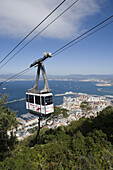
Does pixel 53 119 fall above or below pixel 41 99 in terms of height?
below

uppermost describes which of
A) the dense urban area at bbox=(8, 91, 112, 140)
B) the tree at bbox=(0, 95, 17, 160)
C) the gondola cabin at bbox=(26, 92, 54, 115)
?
the gondola cabin at bbox=(26, 92, 54, 115)

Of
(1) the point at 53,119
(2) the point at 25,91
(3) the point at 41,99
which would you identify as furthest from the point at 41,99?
(2) the point at 25,91

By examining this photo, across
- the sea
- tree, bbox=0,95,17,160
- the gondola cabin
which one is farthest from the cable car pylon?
the sea

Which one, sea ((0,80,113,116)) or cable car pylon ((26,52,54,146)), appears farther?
sea ((0,80,113,116))

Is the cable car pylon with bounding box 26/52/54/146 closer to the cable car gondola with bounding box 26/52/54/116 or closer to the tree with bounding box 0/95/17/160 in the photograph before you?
the cable car gondola with bounding box 26/52/54/116

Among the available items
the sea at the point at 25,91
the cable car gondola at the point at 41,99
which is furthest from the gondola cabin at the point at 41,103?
the sea at the point at 25,91

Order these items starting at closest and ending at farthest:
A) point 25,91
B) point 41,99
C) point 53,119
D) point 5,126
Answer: point 41,99, point 5,126, point 53,119, point 25,91

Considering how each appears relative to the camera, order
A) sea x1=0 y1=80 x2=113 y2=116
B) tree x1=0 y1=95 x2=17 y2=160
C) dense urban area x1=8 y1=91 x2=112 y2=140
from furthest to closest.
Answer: sea x1=0 y1=80 x2=113 y2=116 → dense urban area x1=8 y1=91 x2=112 y2=140 → tree x1=0 y1=95 x2=17 y2=160

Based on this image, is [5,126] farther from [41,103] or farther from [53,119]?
[53,119]

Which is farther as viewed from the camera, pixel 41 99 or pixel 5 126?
pixel 5 126

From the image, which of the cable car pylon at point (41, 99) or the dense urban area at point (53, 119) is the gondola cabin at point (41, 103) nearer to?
the cable car pylon at point (41, 99)
